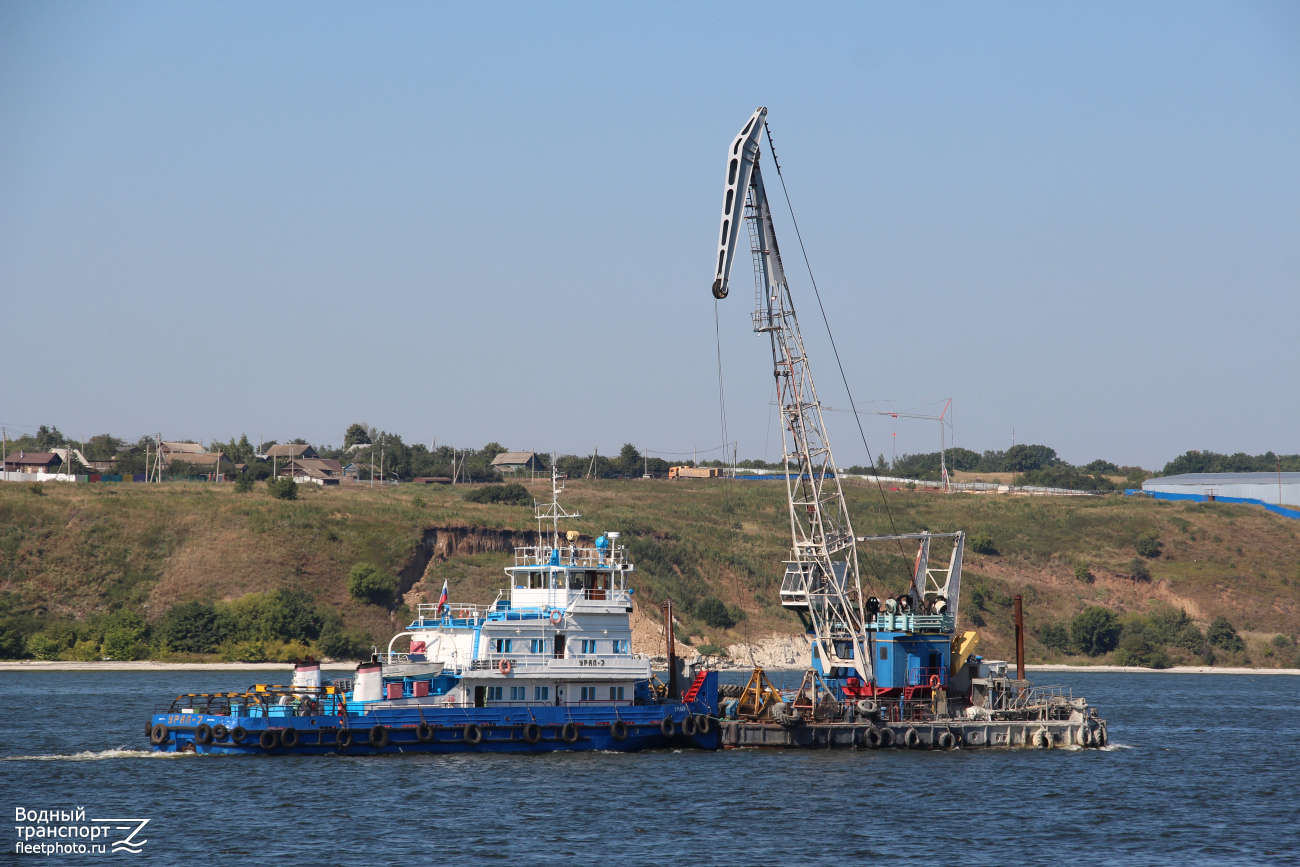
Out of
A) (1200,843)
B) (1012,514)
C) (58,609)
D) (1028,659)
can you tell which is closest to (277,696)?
(1200,843)

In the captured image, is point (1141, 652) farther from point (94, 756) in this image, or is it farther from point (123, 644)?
point (94, 756)

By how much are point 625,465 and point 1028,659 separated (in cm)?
7059

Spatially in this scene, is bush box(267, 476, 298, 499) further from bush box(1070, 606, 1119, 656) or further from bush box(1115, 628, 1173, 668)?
bush box(1115, 628, 1173, 668)

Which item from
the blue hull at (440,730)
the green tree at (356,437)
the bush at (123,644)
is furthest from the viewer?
the green tree at (356,437)

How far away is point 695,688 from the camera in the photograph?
159ft

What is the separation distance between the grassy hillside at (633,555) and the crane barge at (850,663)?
45.8m

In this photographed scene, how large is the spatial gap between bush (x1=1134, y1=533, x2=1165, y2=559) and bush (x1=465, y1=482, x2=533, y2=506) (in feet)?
198

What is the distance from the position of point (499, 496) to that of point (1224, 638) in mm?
67026

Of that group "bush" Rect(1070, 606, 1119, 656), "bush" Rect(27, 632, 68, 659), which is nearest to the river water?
"bush" Rect(27, 632, 68, 659)

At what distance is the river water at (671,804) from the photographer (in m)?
32.6

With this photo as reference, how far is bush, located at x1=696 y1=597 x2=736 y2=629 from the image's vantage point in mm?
101062

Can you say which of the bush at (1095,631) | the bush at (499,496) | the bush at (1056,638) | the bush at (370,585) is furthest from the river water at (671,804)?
the bush at (499,496)

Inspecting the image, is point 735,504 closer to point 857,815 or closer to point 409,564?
point 409,564

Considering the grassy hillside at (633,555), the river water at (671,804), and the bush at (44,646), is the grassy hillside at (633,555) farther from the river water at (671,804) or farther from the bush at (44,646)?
the river water at (671,804)
